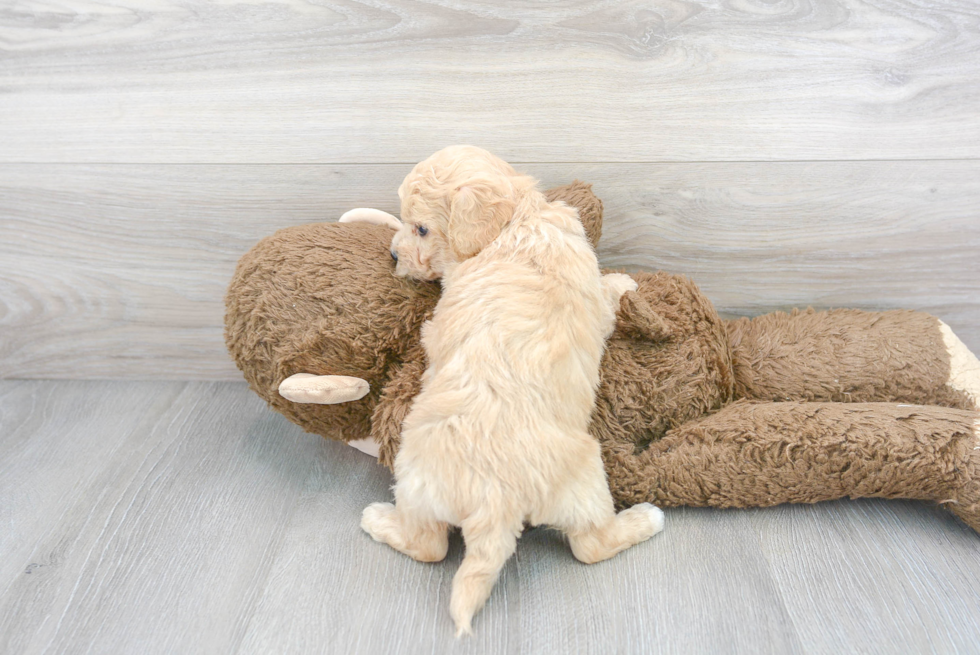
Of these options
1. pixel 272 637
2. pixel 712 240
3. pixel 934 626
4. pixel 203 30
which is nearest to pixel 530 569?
pixel 272 637

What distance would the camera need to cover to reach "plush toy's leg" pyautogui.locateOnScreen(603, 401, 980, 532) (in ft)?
3.29

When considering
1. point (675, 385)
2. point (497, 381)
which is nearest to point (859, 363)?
point (675, 385)

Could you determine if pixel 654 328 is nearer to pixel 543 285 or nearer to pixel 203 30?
pixel 543 285

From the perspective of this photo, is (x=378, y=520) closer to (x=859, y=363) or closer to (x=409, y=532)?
(x=409, y=532)

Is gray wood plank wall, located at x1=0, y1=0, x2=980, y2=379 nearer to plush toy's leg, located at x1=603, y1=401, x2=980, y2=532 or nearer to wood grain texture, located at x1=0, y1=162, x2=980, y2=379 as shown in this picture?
wood grain texture, located at x1=0, y1=162, x2=980, y2=379

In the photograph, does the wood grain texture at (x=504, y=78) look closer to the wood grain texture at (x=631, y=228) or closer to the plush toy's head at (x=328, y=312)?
the wood grain texture at (x=631, y=228)

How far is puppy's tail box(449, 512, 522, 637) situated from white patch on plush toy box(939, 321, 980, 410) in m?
0.85

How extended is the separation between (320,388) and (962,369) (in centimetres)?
110

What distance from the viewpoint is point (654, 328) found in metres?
1.06

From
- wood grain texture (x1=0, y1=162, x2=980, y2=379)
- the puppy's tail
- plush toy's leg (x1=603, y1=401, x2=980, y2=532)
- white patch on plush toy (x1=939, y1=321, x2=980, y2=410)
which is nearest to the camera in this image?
the puppy's tail

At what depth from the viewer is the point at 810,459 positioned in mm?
1022

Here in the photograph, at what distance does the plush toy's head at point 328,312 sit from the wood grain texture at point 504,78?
210mm

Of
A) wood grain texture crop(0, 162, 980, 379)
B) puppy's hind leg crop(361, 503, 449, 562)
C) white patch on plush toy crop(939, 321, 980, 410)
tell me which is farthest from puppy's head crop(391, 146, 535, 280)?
white patch on plush toy crop(939, 321, 980, 410)

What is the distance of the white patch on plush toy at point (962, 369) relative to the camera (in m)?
1.13
